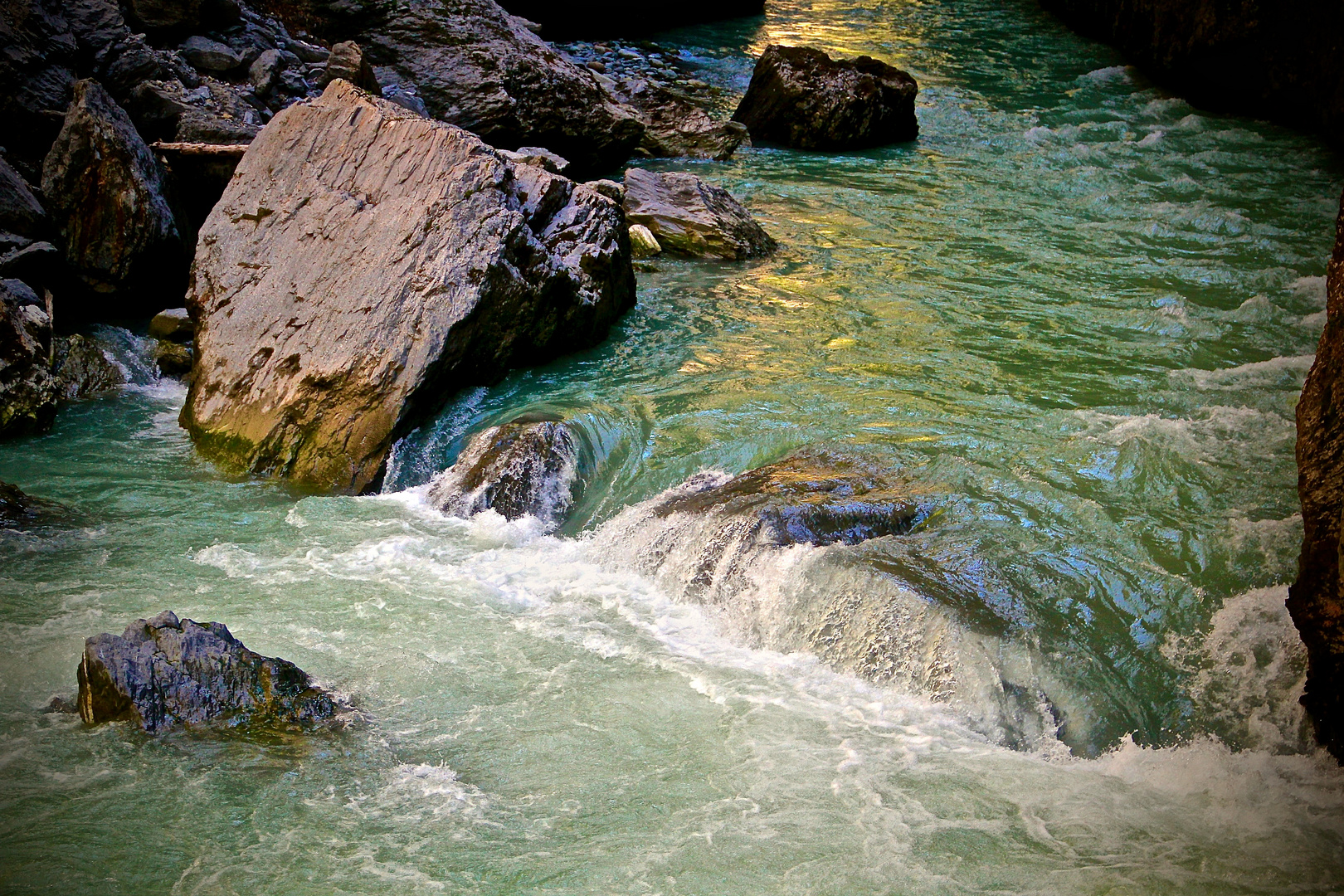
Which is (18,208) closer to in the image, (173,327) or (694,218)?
(173,327)

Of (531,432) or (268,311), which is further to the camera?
(268,311)

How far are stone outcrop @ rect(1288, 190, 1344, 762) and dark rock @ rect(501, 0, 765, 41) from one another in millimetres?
16847

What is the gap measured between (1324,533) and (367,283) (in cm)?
533

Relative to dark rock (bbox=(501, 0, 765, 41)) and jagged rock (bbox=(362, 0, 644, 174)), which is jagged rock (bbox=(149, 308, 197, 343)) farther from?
dark rock (bbox=(501, 0, 765, 41))

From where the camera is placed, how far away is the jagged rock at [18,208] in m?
7.59

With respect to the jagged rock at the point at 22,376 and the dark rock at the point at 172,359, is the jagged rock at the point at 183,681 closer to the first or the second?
the jagged rock at the point at 22,376

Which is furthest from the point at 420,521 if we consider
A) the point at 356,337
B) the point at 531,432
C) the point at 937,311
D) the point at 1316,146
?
the point at 1316,146

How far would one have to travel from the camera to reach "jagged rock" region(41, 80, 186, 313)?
7844 millimetres

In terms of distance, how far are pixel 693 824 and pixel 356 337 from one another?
4.08m

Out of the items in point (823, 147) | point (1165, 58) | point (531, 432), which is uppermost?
point (1165, 58)

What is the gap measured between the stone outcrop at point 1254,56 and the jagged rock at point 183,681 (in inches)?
511

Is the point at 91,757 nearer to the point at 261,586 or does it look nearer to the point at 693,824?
the point at 261,586

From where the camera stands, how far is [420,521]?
5.88 meters

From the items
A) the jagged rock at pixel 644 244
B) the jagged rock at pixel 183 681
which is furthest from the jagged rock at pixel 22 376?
→ the jagged rock at pixel 644 244
